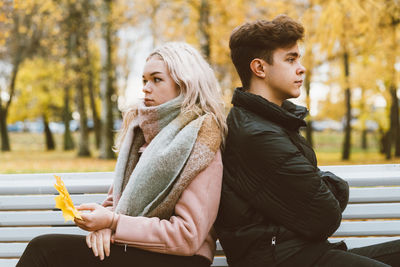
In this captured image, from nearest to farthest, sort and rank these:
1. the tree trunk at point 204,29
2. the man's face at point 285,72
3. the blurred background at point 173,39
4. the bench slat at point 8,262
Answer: the man's face at point 285,72 → the bench slat at point 8,262 → the blurred background at point 173,39 → the tree trunk at point 204,29

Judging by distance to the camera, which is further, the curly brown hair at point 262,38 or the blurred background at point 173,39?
the blurred background at point 173,39

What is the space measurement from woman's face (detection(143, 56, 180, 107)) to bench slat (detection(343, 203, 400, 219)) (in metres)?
1.17

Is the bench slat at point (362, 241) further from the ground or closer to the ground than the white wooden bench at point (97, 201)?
closer to the ground

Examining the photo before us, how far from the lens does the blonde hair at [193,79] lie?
7.11ft

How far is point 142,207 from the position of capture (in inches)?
80.4

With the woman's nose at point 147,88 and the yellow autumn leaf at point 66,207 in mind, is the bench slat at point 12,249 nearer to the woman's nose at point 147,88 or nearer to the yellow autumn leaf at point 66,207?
the yellow autumn leaf at point 66,207

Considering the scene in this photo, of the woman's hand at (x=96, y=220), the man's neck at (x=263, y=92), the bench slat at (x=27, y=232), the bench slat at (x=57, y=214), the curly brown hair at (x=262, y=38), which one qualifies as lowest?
the bench slat at (x=27, y=232)

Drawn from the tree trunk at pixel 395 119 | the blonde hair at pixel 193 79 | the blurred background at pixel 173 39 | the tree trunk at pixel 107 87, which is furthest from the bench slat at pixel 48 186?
the tree trunk at pixel 395 119

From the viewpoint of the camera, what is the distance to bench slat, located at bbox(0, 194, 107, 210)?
8.38ft

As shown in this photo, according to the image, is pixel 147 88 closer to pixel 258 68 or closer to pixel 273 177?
pixel 258 68

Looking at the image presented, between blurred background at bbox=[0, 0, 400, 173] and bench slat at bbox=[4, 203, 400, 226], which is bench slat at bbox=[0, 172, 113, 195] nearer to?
bench slat at bbox=[4, 203, 400, 226]

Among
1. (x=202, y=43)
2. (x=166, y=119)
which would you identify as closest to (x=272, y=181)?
(x=166, y=119)

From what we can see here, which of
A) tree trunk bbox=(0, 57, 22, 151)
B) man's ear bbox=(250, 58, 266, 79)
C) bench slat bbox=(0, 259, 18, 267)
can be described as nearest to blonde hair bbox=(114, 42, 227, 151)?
man's ear bbox=(250, 58, 266, 79)

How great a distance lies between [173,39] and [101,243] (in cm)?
1628
